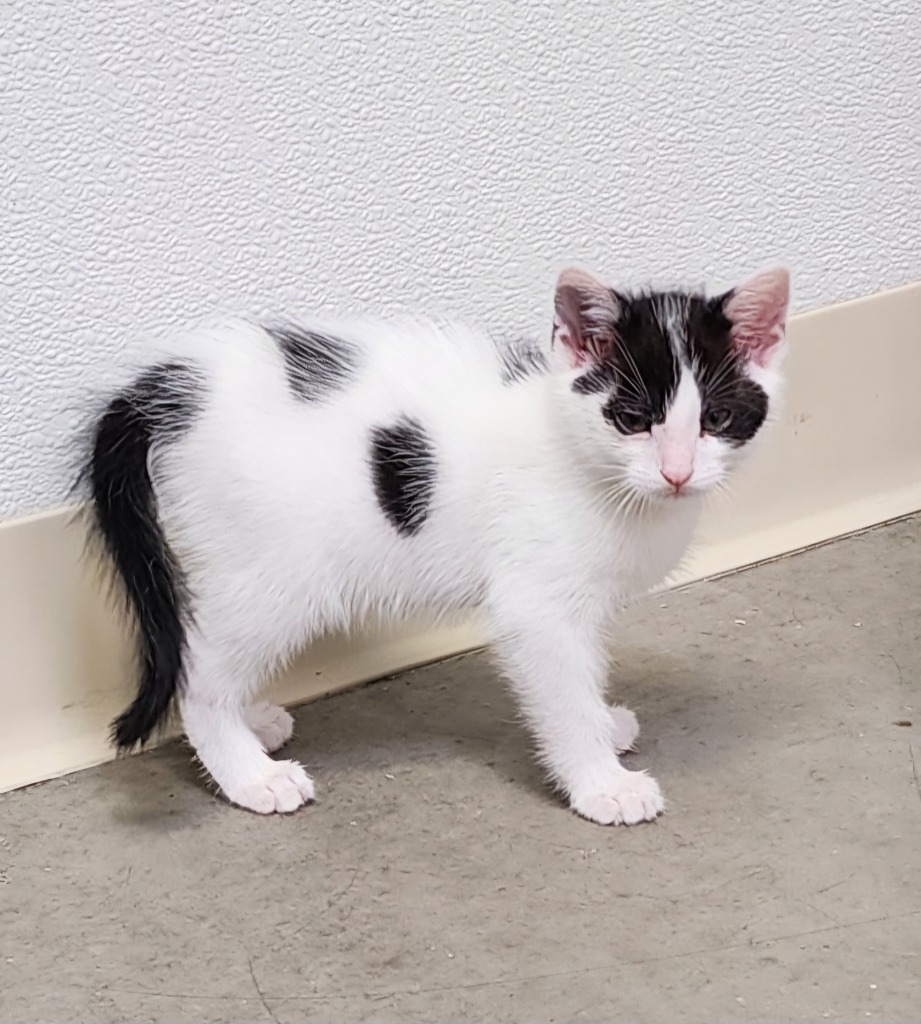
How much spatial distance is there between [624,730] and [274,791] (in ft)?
1.07

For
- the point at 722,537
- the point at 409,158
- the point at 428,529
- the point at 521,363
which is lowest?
the point at 722,537

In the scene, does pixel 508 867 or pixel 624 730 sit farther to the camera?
pixel 624 730

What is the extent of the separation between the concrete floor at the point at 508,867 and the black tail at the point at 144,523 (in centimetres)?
14

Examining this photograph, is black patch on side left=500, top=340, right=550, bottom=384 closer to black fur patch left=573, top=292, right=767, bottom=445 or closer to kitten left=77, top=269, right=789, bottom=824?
kitten left=77, top=269, right=789, bottom=824

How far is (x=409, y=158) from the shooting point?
56.7 inches

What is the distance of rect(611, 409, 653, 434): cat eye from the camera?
3.61ft

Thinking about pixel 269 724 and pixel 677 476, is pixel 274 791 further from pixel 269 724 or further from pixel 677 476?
pixel 677 476

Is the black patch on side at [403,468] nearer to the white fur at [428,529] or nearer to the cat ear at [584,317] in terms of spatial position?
the white fur at [428,529]

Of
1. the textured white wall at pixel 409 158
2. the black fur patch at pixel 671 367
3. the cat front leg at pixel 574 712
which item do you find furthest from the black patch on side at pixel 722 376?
the textured white wall at pixel 409 158

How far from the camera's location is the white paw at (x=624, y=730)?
1330 mm

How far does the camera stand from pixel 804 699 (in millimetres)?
1386

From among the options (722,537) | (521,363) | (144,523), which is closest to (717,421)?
(521,363)

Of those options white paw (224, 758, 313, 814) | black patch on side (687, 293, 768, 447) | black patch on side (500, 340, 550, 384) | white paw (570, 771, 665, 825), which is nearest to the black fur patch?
black patch on side (687, 293, 768, 447)

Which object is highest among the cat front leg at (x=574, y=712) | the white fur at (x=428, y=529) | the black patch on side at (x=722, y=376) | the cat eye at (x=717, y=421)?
the black patch on side at (x=722, y=376)
